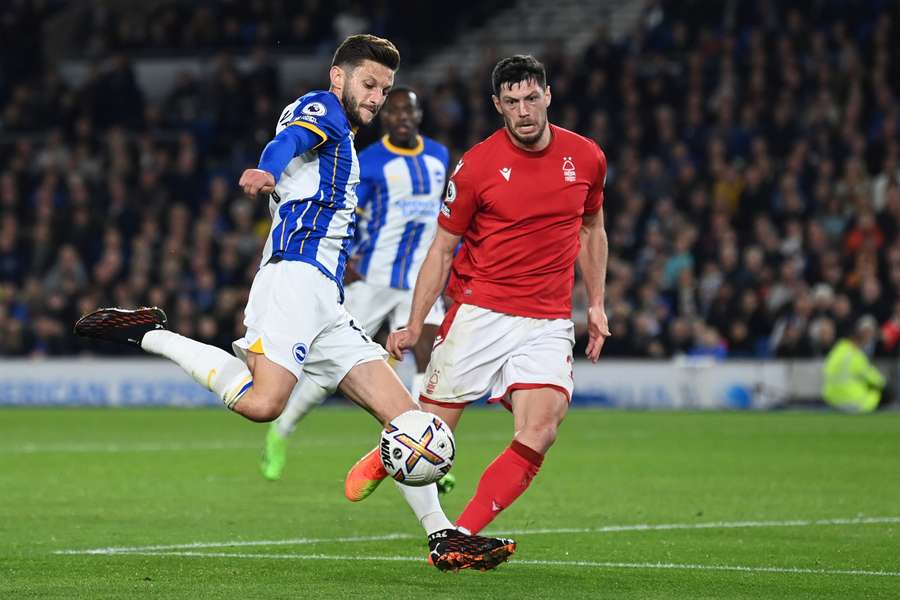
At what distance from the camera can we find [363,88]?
768 cm

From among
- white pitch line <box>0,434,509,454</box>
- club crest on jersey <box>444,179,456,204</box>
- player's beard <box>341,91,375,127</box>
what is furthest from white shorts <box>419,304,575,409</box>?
white pitch line <box>0,434,509,454</box>

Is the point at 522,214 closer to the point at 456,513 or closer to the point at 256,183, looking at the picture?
the point at 256,183

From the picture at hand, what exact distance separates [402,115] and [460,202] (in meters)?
3.79

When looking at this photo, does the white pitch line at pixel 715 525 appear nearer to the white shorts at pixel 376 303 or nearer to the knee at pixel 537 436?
the knee at pixel 537 436

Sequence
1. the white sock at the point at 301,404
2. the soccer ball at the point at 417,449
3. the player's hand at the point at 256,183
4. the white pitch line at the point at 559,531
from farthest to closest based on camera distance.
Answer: the white sock at the point at 301,404 < the white pitch line at the point at 559,531 < the soccer ball at the point at 417,449 < the player's hand at the point at 256,183

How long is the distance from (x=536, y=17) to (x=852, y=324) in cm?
1174

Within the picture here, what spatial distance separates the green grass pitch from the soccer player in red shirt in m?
0.76

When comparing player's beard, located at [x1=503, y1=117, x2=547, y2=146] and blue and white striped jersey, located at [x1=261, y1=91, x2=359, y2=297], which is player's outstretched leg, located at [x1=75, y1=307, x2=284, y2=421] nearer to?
blue and white striped jersey, located at [x1=261, y1=91, x2=359, y2=297]

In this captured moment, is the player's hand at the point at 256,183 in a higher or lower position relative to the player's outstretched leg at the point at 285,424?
higher

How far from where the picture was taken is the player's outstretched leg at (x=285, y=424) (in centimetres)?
1130

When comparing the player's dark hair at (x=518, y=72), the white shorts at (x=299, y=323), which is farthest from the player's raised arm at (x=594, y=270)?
the white shorts at (x=299, y=323)

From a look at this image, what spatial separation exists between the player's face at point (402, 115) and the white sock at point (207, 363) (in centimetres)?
382

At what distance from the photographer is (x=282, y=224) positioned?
762cm

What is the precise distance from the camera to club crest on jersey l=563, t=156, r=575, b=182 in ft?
26.1
